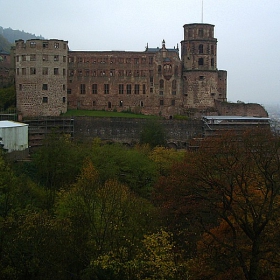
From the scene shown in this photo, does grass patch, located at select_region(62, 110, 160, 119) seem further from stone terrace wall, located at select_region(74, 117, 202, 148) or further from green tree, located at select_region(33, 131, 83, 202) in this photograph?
green tree, located at select_region(33, 131, 83, 202)

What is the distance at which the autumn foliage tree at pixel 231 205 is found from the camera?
800 inches

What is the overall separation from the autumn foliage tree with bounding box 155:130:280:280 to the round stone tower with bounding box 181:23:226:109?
38.3 meters

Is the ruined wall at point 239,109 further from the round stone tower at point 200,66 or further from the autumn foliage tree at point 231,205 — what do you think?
the autumn foliage tree at point 231,205

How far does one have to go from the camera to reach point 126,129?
57.4 metres

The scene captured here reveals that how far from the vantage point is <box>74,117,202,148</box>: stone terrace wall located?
5659cm

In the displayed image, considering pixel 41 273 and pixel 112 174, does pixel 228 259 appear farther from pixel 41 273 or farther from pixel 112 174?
pixel 112 174

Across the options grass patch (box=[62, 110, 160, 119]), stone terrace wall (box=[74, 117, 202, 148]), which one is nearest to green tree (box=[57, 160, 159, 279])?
stone terrace wall (box=[74, 117, 202, 148])

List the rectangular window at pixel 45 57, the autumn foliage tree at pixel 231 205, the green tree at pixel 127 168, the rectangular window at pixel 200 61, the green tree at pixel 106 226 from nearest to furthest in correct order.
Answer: the autumn foliage tree at pixel 231 205 < the green tree at pixel 106 226 < the green tree at pixel 127 168 < the rectangular window at pixel 45 57 < the rectangular window at pixel 200 61

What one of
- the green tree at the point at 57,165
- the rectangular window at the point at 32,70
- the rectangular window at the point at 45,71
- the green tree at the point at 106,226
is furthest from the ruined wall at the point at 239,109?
the green tree at the point at 106,226

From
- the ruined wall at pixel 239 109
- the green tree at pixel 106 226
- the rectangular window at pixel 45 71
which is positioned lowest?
the green tree at pixel 106 226

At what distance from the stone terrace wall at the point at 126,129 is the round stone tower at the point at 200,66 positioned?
27.1ft

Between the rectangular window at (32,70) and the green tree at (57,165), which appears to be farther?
the rectangular window at (32,70)

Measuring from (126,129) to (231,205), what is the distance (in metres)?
34.8

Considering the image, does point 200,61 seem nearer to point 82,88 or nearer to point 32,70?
point 82,88
